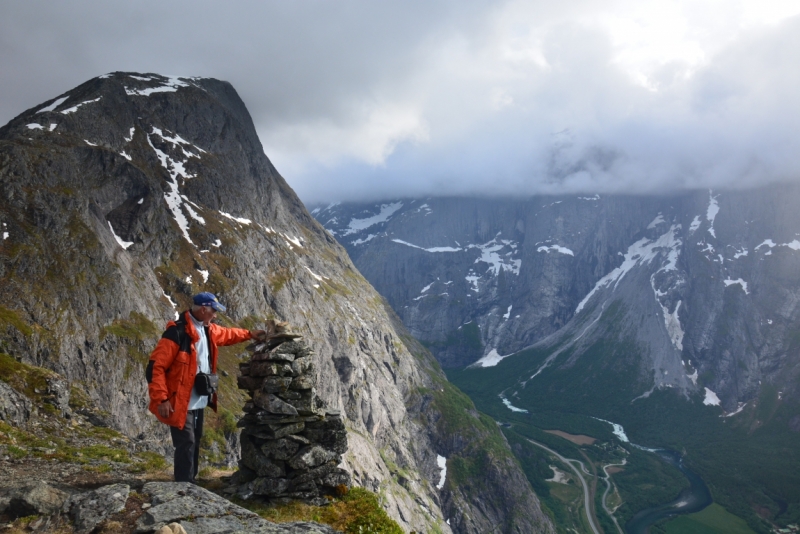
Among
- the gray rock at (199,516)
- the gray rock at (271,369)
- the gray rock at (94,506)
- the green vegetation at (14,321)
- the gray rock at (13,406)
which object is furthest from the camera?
the green vegetation at (14,321)

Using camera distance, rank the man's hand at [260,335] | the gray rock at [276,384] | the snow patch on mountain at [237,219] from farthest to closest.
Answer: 1. the snow patch on mountain at [237,219]
2. the man's hand at [260,335]
3. the gray rock at [276,384]

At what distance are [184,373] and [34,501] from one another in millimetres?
4713

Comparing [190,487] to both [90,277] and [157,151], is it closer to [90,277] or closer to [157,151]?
[90,277]

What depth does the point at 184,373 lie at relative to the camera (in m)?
15.3

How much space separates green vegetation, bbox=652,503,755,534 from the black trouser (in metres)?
204

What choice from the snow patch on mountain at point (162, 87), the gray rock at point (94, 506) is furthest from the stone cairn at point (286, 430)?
the snow patch on mountain at point (162, 87)

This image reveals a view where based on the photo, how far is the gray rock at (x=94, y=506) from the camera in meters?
12.2

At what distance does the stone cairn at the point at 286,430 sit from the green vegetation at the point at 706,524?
20034 centimetres

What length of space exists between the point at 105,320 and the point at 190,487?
7022cm

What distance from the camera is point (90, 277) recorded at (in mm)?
75250

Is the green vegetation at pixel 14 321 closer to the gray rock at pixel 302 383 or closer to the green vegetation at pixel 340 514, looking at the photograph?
the gray rock at pixel 302 383

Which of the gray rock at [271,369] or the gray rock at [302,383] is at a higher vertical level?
the gray rock at [271,369]

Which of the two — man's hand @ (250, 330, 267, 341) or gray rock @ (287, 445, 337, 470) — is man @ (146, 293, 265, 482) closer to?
man's hand @ (250, 330, 267, 341)

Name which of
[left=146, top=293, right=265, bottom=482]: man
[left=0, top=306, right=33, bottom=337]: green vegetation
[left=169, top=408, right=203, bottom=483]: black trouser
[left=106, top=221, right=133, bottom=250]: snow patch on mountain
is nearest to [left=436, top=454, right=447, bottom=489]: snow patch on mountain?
[left=106, top=221, right=133, bottom=250]: snow patch on mountain
